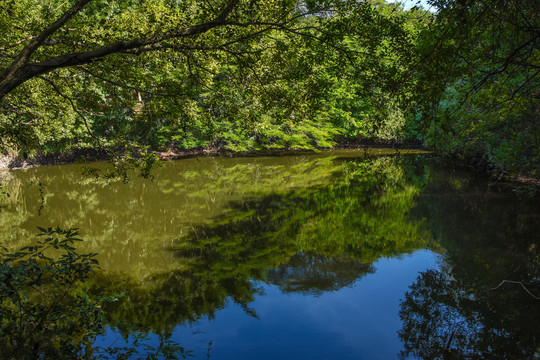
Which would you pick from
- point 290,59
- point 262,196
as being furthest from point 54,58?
point 262,196

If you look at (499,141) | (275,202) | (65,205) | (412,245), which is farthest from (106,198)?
(499,141)

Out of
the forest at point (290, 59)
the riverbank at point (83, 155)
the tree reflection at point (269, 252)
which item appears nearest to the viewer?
the forest at point (290, 59)

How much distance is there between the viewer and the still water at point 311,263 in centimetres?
631

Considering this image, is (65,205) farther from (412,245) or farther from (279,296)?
(412,245)

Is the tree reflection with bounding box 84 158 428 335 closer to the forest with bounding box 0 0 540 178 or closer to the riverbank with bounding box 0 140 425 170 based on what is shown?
the forest with bounding box 0 0 540 178

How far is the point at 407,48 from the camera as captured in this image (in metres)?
5.97

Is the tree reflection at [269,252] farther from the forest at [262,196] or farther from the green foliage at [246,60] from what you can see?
the green foliage at [246,60]

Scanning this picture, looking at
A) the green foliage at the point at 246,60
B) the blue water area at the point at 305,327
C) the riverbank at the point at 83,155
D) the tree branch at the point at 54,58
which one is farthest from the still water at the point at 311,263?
the riverbank at the point at 83,155

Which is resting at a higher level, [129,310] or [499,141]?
[499,141]

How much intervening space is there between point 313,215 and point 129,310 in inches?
298

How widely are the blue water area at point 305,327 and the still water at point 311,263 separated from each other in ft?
0.09

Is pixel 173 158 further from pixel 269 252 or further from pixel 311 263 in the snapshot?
pixel 311 263

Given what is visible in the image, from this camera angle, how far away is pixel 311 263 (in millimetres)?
9359

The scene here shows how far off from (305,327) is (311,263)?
2.74 metres
